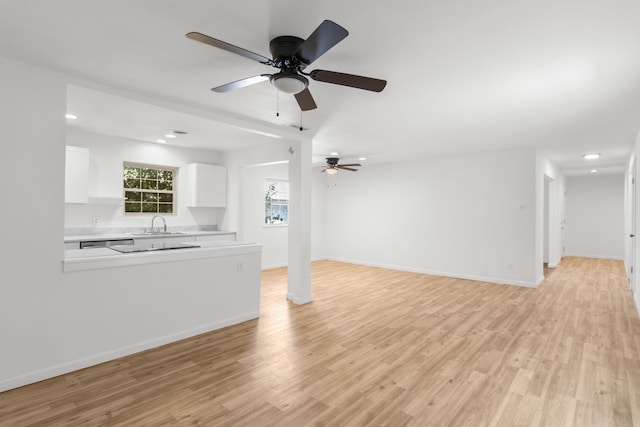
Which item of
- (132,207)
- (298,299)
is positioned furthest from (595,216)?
(132,207)

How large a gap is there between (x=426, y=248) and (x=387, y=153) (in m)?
2.28

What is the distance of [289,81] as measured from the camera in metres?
2.20

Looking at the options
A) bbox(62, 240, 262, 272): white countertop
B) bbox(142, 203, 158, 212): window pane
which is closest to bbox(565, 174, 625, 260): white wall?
bbox(62, 240, 262, 272): white countertop

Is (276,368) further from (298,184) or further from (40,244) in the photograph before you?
Answer: (298,184)

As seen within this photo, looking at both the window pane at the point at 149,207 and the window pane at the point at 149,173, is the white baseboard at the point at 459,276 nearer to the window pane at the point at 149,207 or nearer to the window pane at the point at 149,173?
the window pane at the point at 149,207

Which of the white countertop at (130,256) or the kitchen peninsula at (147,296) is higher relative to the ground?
the white countertop at (130,256)

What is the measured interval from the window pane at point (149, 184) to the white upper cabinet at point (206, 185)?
575mm

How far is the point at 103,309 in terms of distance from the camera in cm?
287

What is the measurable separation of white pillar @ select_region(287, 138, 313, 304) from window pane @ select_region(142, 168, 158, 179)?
2771 millimetres

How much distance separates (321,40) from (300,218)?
3.13 m

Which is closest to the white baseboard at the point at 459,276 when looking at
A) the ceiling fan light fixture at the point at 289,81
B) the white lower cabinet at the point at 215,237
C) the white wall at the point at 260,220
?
the white wall at the point at 260,220

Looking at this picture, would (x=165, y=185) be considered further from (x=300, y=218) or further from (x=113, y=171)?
(x=300, y=218)

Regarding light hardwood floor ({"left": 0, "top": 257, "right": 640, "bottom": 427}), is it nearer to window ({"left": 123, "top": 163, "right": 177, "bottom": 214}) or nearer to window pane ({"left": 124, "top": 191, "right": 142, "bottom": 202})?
window ({"left": 123, "top": 163, "right": 177, "bottom": 214})

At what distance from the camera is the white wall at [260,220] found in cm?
691
